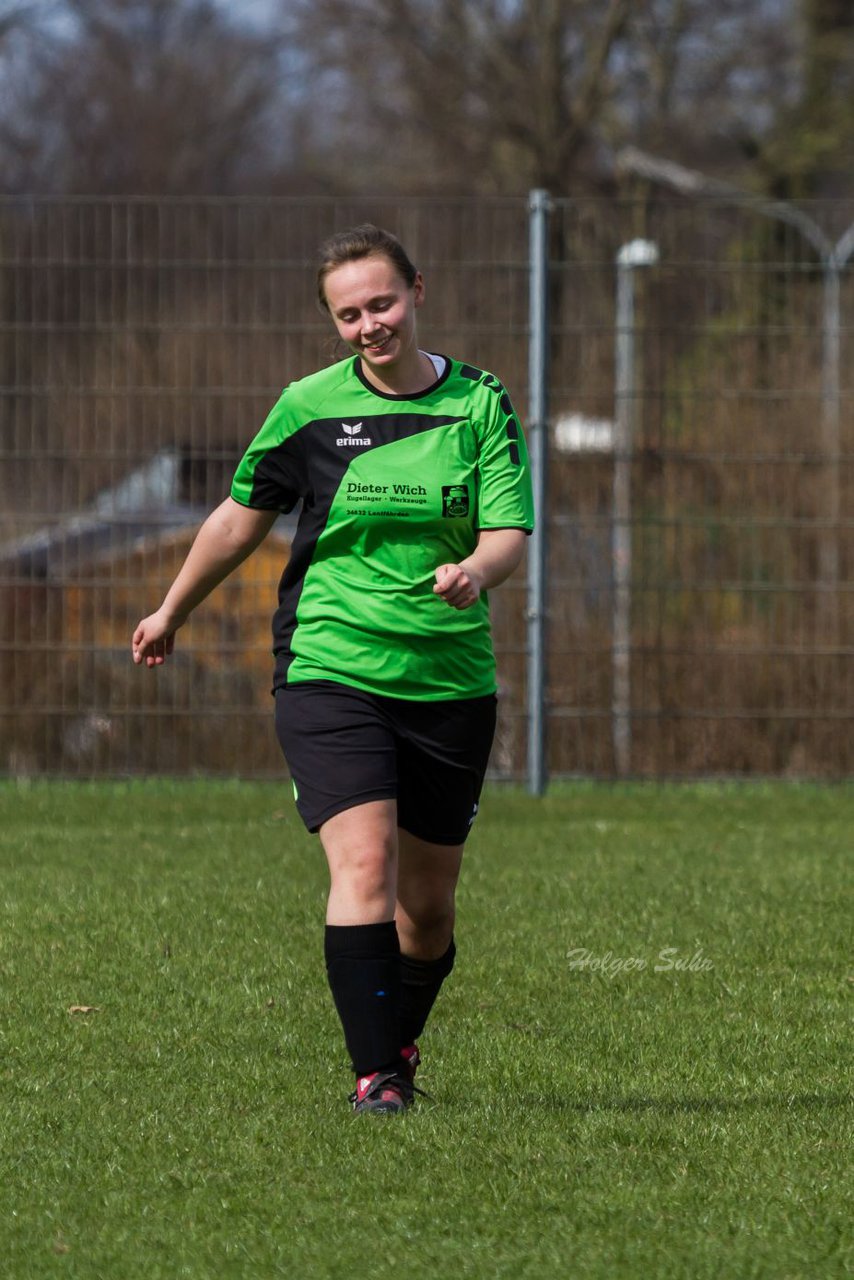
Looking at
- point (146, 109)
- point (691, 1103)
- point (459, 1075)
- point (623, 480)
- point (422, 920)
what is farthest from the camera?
point (146, 109)

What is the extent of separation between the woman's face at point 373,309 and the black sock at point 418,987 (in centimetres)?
138

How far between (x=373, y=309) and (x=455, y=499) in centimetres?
45

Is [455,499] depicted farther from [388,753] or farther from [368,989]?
[368,989]

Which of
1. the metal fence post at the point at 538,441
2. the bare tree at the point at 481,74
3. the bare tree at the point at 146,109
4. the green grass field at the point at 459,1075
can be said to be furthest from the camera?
the bare tree at the point at 146,109

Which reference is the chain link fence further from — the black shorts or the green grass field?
the black shorts

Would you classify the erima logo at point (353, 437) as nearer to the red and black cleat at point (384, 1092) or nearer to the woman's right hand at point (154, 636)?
the woman's right hand at point (154, 636)

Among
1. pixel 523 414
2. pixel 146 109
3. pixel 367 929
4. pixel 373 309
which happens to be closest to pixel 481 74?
pixel 146 109

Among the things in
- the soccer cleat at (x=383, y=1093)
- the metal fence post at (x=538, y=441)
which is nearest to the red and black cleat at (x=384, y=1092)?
the soccer cleat at (x=383, y=1093)

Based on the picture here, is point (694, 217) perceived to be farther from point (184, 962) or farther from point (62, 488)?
point (184, 962)

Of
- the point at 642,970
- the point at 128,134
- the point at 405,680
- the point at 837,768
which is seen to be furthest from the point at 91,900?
the point at 128,134

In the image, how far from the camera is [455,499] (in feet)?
15.2

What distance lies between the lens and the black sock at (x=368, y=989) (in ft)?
14.9

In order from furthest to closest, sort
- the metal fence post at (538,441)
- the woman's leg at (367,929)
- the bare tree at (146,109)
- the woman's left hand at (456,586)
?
the bare tree at (146,109) < the metal fence post at (538,441) < the woman's leg at (367,929) < the woman's left hand at (456,586)

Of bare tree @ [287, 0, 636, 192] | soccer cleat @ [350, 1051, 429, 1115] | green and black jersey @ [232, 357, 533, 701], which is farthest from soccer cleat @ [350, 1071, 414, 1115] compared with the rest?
bare tree @ [287, 0, 636, 192]
